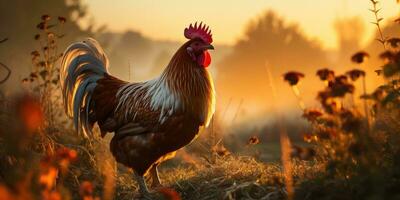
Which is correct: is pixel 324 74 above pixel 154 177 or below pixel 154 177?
above

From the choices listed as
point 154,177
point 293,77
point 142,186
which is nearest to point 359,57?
point 293,77

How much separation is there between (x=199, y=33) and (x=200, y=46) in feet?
0.67

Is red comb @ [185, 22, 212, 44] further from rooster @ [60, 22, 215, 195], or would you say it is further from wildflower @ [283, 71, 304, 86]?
wildflower @ [283, 71, 304, 86]

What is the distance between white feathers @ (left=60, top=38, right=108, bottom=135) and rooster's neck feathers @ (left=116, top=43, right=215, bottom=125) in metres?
0.74

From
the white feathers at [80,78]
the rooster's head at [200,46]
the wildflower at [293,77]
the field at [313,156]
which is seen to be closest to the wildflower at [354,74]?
the field at [313,156]

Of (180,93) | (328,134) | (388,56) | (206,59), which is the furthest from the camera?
(206,59)

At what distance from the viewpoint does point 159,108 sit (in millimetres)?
6605

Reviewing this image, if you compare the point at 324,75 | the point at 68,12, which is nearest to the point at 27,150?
the point at 324,75

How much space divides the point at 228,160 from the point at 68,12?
2041cm

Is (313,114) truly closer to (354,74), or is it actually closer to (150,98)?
(354,74)

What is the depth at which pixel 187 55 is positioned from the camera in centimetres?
671

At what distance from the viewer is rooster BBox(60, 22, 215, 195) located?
650 centimetres

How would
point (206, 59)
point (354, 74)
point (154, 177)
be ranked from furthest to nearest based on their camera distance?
point (154, 177), point (206, 59), point (354, 74)

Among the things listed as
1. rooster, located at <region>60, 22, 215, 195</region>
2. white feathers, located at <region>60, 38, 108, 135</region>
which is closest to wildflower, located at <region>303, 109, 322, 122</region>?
rooster, located at <region>60, 22, 215, 195</region>
